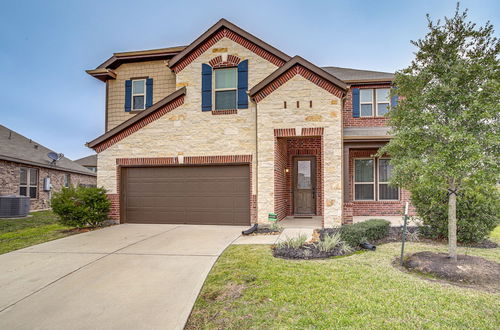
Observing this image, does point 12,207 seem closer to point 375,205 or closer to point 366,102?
point 375,205

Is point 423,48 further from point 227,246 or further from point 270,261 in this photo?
point 227,246

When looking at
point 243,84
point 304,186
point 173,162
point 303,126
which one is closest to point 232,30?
point 243,84

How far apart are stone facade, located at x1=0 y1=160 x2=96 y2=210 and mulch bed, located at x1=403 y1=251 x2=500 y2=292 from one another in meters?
15.3

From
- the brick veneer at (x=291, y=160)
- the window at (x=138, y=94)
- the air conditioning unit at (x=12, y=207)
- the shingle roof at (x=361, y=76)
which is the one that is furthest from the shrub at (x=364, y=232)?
the air conditioning unit at (x=12, y=207)

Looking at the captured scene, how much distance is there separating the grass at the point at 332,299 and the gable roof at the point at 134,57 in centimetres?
1057

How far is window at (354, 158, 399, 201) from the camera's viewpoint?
1241cm

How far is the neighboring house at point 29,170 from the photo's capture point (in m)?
15.6

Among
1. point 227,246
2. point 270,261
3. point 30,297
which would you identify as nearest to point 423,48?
point 270,261

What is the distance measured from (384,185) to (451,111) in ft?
25.4

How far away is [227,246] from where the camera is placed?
683cm

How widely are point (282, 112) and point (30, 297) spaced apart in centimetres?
775

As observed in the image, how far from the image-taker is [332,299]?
387 cm

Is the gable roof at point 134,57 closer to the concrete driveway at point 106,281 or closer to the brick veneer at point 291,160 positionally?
the brick veneer at point 291,160

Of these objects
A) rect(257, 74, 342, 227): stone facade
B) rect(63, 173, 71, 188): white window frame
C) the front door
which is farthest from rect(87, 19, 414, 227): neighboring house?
rect(63, 173, 71, 188): white window frame
